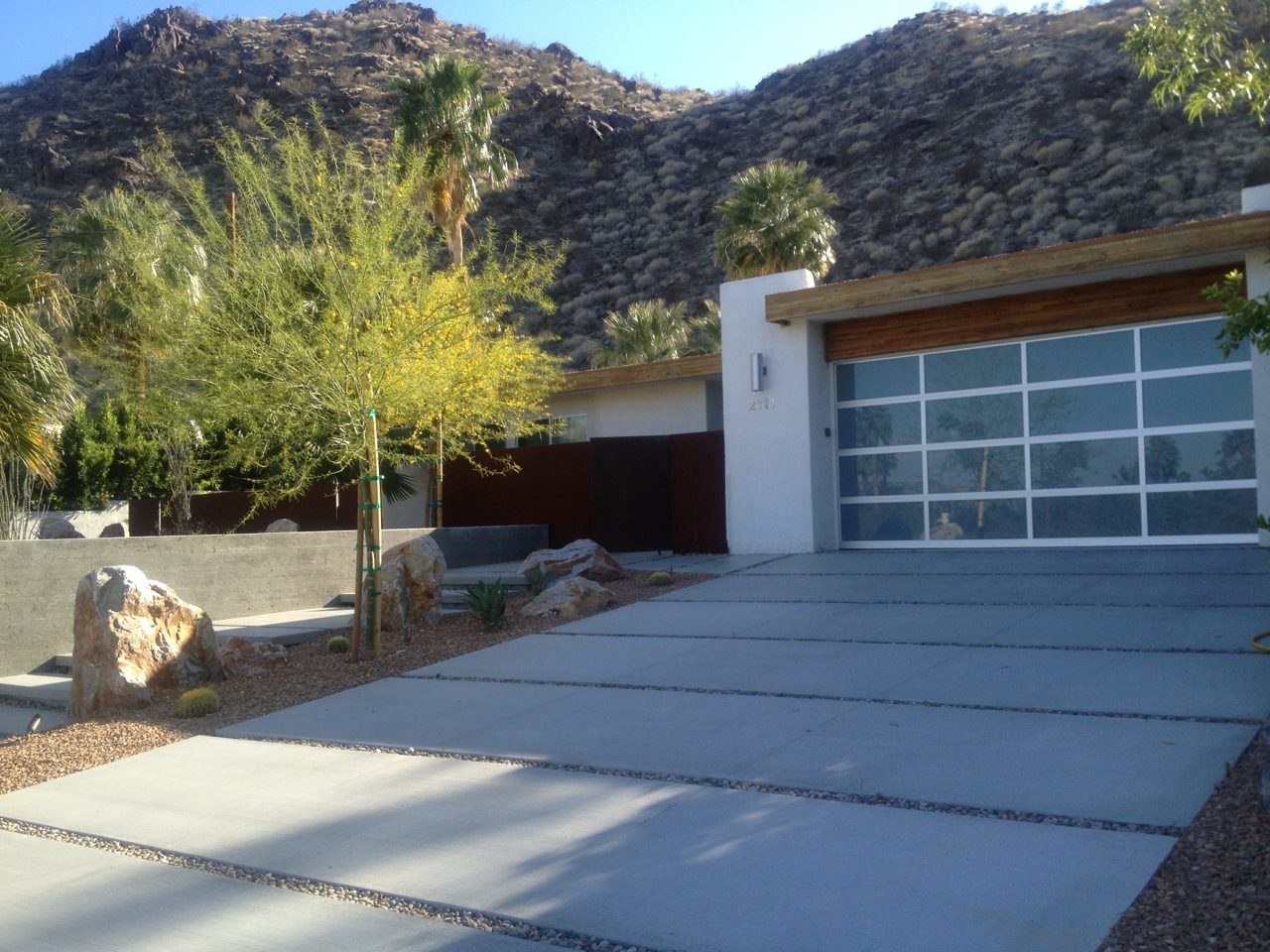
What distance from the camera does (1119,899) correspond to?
456 centimetres

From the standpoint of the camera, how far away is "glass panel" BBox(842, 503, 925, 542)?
16516 millimetres

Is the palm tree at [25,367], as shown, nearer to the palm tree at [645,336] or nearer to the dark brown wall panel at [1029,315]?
the dark brown wall panel at [1029,315]

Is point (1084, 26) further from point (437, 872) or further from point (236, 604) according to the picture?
point (437, 872)

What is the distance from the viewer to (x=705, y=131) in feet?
171

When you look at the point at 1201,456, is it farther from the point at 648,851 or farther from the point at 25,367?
the point at 25,367

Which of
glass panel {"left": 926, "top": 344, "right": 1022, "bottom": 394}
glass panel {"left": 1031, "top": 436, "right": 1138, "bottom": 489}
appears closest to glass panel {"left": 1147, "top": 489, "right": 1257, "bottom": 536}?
glass panel {"left": 1031, "top": 436, "right": 1138, "bottom": 489}

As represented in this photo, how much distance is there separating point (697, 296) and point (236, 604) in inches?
1110

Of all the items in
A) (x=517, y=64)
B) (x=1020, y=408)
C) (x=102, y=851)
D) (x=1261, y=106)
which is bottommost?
(x=102, y=851)

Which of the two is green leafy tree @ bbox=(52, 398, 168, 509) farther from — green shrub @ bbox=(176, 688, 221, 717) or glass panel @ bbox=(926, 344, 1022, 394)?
glass panel @ bbox=(926, 344, 1022, 394)

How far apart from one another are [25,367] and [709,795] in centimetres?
778

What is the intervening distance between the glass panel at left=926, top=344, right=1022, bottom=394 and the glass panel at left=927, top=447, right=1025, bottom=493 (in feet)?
2.97

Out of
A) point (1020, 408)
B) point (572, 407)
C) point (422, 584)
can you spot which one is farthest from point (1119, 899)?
point (572, 407)

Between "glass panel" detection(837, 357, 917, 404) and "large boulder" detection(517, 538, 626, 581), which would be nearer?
"large boulder" detection(517, 538, 626, 581)

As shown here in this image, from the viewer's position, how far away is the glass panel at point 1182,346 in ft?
45.9
